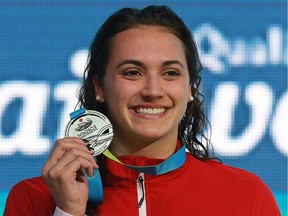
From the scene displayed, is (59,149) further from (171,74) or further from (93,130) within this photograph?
(171,74)

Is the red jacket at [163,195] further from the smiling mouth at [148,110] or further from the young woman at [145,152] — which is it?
the smiling mouth at [148,110]

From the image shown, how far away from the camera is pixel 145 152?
186 centimetres

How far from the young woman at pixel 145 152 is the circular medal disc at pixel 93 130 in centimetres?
4

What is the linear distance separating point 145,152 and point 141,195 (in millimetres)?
100

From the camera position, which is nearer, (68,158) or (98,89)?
(68,158)

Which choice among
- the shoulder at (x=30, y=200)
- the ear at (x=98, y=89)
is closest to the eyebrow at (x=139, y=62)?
the ear at (x=98, y=89)

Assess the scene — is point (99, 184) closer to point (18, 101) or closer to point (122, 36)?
point (122, 36)

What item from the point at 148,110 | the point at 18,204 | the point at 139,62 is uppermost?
the point at 139,62

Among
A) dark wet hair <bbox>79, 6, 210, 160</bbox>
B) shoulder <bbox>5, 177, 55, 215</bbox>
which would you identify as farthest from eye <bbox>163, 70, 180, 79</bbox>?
shoulder <bbox>5, 177, 55, 215</bbox>

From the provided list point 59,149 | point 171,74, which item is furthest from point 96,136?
point 171,74

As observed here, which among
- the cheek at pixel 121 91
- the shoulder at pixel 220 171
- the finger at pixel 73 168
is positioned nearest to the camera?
the finger at pixel 73 168

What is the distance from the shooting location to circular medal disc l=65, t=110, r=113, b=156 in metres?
1.79

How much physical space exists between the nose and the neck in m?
0.12

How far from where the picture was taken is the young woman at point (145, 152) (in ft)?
5.85
